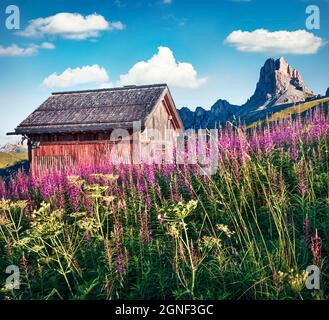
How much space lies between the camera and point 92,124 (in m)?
16.1

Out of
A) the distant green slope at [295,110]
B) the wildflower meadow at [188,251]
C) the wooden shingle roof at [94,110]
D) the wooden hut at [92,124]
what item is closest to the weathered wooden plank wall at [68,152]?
the wooden hut at [92,124]

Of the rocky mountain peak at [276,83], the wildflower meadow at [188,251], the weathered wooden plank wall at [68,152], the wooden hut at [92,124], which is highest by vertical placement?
the rocky mountain peak at [276,83]

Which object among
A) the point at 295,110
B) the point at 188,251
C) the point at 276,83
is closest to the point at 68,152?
the point at 295,110

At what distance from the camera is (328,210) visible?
479 centimetres

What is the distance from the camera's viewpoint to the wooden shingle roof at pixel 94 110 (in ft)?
52.6

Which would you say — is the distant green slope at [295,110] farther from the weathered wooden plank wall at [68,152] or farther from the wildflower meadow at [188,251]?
the weathered wooden plank wall at [68,152]

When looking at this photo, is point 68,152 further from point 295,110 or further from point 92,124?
point 295,110

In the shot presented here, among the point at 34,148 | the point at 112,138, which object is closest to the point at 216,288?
the point at 112,138

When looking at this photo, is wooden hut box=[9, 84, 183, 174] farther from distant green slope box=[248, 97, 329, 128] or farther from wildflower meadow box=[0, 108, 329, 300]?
wildflower meadow box=[0, 108, 329, 300]

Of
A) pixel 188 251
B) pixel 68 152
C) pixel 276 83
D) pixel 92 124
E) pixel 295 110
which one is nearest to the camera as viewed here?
pixel 188 251

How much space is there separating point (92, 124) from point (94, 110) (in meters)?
1.40

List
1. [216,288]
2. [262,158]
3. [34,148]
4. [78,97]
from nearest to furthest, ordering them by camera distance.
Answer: [216,288] → [262,158] → [34,148] → [78,97]
